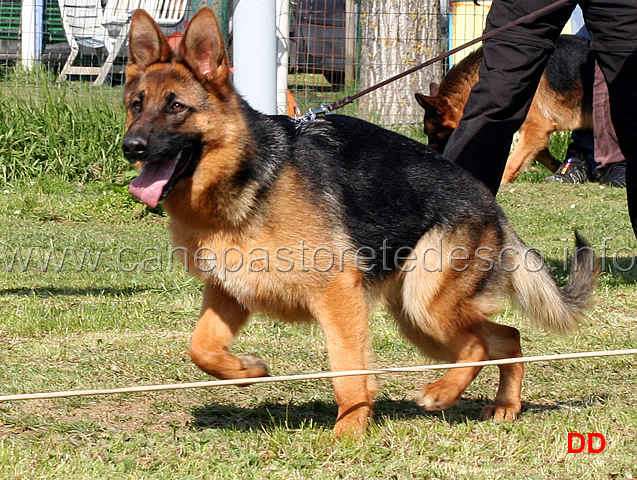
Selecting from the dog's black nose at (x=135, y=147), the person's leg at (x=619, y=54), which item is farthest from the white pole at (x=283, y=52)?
the dog's black nose at (x=135, y=147)

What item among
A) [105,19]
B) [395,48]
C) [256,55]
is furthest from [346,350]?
[105,19]

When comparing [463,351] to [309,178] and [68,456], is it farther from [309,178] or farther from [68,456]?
[68,456]

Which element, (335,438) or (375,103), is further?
(375,103)

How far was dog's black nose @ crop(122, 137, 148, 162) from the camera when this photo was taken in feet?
9.92

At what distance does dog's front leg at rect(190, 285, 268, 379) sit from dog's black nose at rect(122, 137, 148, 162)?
2.35 feet

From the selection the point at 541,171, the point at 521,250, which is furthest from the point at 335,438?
the point at 541,171

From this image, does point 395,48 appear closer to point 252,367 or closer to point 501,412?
point 501,412

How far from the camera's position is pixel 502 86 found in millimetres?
4496

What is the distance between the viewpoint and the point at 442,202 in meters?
3.64

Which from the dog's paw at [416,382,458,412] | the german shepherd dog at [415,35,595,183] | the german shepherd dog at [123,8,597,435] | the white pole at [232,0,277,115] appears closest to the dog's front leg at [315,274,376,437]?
the german shepherd dog at [123,8,597,435]

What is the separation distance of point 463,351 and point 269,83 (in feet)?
10.3

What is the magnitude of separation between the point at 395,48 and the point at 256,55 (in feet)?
13.8

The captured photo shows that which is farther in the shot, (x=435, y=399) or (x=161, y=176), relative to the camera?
(x=435, y=399)

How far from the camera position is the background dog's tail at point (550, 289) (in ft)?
12.6
